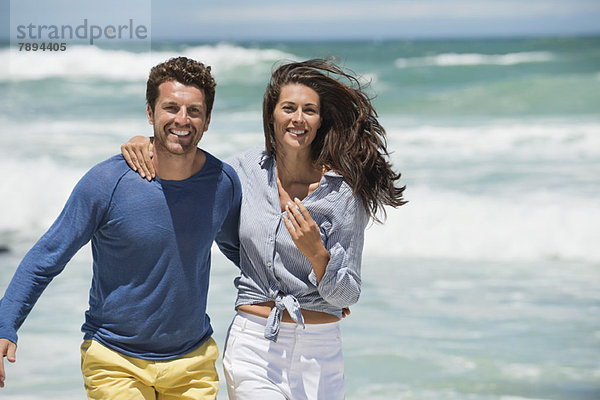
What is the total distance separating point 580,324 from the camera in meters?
5.98

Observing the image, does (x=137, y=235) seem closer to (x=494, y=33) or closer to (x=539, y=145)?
(x=539, y=145)

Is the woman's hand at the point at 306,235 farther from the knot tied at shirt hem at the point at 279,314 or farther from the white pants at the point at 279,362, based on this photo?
the white pants at the point at 279,362

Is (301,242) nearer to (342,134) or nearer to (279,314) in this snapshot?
(279,314)

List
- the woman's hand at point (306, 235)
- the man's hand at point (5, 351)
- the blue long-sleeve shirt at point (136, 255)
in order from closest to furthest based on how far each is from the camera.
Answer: the man's hand at point (5, 351) < the blue long-sleeve shirt at point (136, 255) < the woman's hand at point (306, 235)

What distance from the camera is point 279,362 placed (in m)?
2.88

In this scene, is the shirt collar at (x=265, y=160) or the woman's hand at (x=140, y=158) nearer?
the woman's hand at (x=140, y=158)

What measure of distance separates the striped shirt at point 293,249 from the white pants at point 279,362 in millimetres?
68

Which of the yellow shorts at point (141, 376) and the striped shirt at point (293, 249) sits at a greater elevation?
the striped shirt at point (293, 249)

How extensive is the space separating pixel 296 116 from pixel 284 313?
723 millimetres

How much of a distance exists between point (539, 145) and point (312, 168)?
11.6 meters

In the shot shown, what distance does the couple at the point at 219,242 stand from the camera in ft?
8.24

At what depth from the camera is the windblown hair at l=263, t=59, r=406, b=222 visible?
2965 mm

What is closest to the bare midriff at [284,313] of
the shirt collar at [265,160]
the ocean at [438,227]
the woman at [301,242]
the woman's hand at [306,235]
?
the woman at [301,242]

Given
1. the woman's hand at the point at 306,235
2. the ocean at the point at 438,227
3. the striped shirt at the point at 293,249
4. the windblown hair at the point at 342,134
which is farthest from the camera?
the ocean at the point at 438,227
